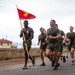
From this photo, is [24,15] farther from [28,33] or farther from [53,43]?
[53,43]

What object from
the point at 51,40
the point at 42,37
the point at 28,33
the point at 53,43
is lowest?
the point at 53,43

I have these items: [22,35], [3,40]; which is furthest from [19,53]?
[3,40]

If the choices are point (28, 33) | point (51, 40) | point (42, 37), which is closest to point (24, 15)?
point (42, 37)

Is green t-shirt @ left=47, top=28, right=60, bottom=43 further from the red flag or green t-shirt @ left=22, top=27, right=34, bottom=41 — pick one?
the red flag

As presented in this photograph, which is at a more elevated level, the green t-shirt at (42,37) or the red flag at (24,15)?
the red flag at (24,15)

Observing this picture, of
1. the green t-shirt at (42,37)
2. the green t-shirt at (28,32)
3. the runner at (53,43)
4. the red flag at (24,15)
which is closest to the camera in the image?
the runner at (53,43)

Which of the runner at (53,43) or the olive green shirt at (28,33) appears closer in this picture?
the runner at (53,43)

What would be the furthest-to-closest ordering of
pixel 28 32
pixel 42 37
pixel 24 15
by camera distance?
pixel 24 15 < pixel 42 37 < pixel 28 32

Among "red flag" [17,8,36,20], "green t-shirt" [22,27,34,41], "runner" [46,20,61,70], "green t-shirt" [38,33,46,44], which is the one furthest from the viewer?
"red flag" [17,8,36,20]

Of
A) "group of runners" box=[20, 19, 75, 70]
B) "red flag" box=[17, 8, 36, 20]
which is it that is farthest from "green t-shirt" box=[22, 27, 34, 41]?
"red flag" box=[17, 8, 36, 20]

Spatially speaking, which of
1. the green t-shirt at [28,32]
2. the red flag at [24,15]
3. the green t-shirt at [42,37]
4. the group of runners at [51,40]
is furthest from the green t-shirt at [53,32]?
the red flag at [24,15]

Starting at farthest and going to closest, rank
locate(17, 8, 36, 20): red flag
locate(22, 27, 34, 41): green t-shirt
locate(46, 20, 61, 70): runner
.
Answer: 1. locate(17, 8, 36, 20): red flag
2. locate(22, 27, 34, 41): green t-shirt
3. locate(46, 20, 61, 70): runner

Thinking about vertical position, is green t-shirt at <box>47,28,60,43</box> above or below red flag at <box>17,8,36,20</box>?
below

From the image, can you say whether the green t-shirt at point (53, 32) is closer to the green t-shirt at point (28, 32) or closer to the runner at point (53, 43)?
the runner at point (53, 43)
